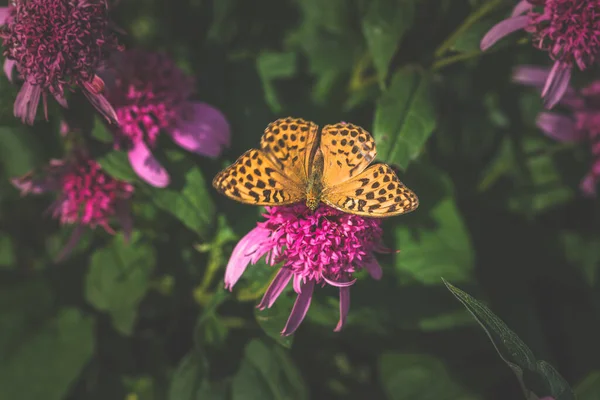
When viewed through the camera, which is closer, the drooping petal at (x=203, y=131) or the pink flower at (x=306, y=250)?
the pink flower at (x=306, y=250)

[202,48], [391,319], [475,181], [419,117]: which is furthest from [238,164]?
[475,181]

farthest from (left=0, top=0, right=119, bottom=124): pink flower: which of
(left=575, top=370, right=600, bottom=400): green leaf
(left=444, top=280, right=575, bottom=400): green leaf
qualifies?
(left=575, top=370, right=600, bottom=400): green leaf

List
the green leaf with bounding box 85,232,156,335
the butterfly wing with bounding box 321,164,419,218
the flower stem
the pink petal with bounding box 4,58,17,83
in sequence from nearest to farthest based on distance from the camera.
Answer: the butterfly wing with bounding box 321,164,419,218
the pink petal with bounding box 4,58,17,83
the flower stem
the green leaf with bounding box 85,232,156,335

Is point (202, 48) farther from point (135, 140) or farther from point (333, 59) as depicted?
point (135, 140)

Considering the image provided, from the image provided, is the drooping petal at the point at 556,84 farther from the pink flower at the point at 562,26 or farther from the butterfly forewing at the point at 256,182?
the butterfly forewing at the point at 256,182

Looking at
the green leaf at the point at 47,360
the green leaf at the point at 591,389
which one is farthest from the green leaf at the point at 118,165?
the green leaf at the point at 591,389

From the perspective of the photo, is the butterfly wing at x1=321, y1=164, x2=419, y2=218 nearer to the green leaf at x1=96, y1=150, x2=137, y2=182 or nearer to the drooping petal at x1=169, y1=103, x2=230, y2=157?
the drooping petal at x1=169, y1=103, x2=230, y2=157
